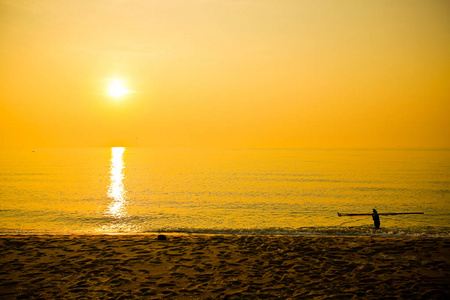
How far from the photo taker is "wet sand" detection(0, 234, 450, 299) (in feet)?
27.8

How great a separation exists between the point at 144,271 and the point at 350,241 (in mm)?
9219

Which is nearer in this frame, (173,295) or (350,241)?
(173,295)

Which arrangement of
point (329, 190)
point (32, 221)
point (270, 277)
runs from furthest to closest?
1. point (329, 190)
2. point (32, 221)
3. point (270, 277)

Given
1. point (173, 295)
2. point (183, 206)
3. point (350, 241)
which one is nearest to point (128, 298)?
point (173, 295)

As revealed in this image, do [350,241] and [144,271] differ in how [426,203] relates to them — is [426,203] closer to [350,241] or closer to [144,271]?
[350,241]

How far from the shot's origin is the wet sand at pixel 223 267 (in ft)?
27.8

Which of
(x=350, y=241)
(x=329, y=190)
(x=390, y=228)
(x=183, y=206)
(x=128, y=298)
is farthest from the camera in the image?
(x=329, y=190)

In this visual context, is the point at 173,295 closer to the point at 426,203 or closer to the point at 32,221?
the point at 32,221

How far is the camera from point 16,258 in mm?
11055

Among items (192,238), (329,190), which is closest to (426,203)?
(329,190)

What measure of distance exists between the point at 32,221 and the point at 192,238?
46.5ft

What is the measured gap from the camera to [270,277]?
9.53 meters

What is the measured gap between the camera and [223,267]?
10422 mm

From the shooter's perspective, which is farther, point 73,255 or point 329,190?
point 329,190
